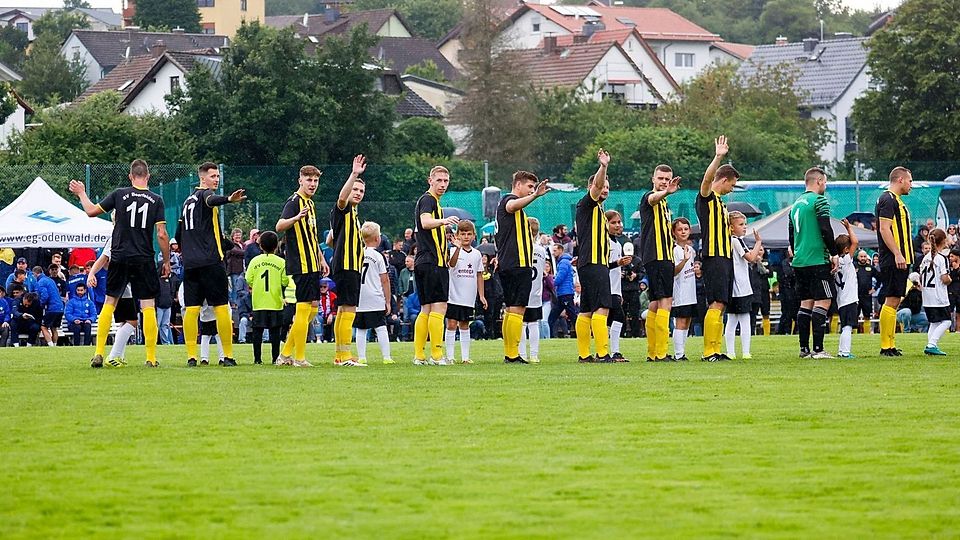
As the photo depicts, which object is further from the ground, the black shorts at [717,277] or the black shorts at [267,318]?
the black shorts at [717,277]

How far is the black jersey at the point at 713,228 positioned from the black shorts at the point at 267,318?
477 cm

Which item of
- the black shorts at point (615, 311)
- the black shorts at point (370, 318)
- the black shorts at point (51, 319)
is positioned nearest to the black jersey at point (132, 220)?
the black shorts at point (370, 318)

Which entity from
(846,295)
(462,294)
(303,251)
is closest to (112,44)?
(462,294)

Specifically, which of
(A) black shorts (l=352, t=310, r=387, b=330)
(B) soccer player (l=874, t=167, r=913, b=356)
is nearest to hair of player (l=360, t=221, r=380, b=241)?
(A) black shorts (l=352, t=310, r=387, b=330)

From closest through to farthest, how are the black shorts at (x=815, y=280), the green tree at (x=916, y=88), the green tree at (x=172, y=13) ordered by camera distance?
the black shorts at (x=815, y=280)
the green tree at (x=916, y=88)
the green tree at (x=172, y=13)

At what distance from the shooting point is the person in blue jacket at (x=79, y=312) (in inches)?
1040

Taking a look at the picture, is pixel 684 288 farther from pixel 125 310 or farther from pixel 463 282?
pixel 125 310

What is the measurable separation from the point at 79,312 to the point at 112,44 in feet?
296

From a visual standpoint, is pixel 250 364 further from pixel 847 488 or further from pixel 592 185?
pixel 847 488

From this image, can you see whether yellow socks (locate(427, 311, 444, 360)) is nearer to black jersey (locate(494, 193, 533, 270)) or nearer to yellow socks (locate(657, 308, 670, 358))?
black jersey (locate(494, 193, 533, 270))

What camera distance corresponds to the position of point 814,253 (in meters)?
16.5

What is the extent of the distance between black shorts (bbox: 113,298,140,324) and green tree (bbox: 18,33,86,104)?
81110 millimetres

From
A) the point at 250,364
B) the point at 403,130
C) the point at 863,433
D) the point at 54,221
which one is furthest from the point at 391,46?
the point at 863,433

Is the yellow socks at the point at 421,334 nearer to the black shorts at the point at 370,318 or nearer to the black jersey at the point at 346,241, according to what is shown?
the black shorts at the point at 370,318
